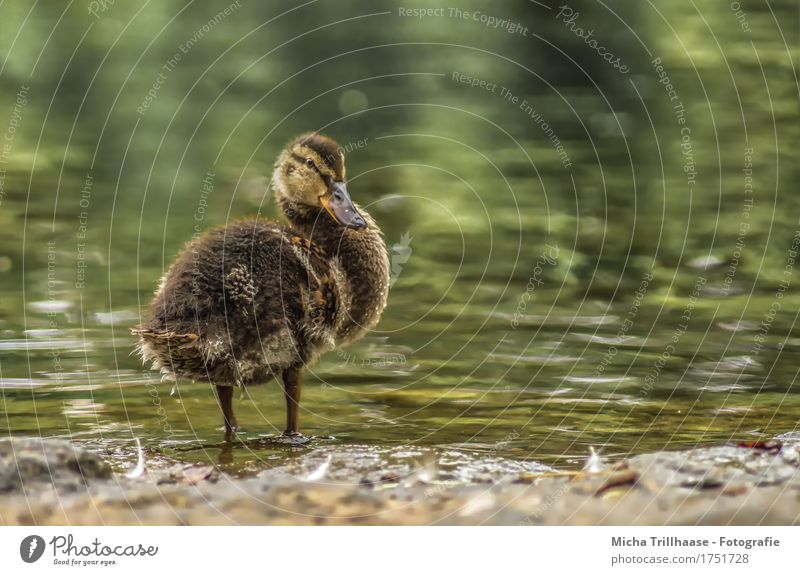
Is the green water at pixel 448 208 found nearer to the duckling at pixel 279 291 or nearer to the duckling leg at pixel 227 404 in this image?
the duckling leg at pixel 227 404

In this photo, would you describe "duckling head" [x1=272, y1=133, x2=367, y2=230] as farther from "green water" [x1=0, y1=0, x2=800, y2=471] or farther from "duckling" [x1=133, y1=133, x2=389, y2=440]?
"green water" [x1=0, y1=0, x2=800, y2=471]

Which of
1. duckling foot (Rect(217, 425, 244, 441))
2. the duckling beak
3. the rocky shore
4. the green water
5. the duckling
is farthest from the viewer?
the green water

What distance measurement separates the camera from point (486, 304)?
7.89 m

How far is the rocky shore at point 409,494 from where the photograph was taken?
14.8 ft

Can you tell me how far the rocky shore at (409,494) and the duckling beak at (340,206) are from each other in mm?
1370

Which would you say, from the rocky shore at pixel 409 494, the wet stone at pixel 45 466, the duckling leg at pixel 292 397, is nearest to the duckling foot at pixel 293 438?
the duckling leg at pixel 292 397

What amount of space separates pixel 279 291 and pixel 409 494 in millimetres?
1207

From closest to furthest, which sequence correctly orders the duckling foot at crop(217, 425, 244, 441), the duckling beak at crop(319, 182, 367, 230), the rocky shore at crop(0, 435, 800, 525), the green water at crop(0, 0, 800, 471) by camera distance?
the rocky shore at crop(0, 435, 800, 525)
the duckling foot at crop(217, 425, 244, 441)
the duckling beak at crop(319, 182, 367, 230)
the green water at crop(0, 0, 800, 471)

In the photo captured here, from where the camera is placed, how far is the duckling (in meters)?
5.36

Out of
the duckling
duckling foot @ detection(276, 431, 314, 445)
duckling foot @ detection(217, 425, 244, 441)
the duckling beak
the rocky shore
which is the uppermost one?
the duckling beak

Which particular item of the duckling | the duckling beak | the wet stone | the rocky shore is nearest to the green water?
the duckling

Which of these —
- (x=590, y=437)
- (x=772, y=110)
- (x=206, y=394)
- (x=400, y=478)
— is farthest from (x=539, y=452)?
(x=772, y=110)

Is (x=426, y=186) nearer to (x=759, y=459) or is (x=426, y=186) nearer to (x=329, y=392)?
(x=329, y=392)

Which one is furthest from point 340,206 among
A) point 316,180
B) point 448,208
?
point 448,208
